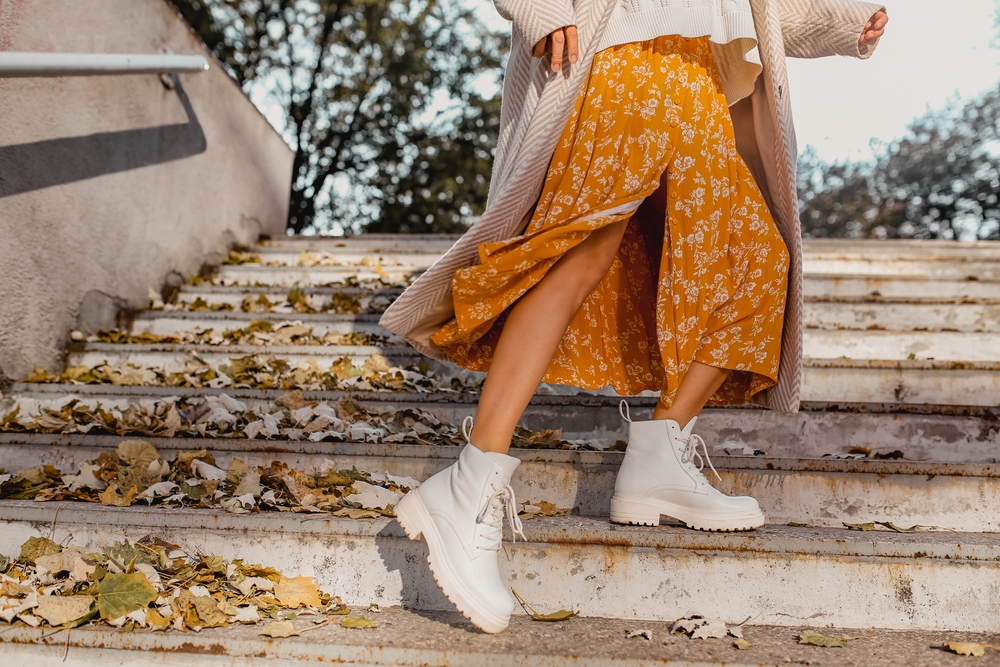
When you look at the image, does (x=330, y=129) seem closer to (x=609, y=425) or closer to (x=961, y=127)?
(x=961, y=127)

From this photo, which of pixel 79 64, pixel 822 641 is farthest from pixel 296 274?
pixel 822 641

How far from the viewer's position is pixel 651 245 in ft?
6.02

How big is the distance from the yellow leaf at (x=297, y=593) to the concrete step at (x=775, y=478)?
0.49 m

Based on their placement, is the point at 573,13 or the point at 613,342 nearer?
the point at 573,13

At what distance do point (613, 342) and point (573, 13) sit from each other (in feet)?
2.49

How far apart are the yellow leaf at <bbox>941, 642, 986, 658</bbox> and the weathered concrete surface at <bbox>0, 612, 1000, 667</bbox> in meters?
0.01

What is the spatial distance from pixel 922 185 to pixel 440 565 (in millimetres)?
14845

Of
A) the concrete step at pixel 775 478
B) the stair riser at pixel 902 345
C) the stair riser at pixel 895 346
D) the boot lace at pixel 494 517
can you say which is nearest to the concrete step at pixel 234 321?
the stair riser at pixel 895 346

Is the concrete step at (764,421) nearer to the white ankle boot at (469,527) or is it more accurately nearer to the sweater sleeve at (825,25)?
the white ankle boot at (469,527)

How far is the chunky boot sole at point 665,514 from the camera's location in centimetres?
157

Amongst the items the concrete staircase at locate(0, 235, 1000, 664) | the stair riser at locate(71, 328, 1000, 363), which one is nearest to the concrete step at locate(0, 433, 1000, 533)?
the concrete staircase at locate(0, 235, 1000, 664)

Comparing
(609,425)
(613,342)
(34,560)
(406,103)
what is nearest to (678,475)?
(613,342)

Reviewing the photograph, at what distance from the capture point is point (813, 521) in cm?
181

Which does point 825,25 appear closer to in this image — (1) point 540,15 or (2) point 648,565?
(1) point 540,15
